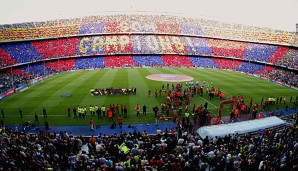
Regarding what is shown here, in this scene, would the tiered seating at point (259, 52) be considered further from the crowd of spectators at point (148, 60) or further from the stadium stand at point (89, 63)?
the stadium stand at point (89, 63)

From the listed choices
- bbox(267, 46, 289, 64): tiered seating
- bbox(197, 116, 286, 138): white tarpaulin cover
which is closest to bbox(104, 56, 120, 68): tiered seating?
bbox(267, 46, 289, 64): tiered seating

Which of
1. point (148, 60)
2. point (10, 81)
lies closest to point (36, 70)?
point (10, 81)

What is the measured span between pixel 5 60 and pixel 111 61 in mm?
25082

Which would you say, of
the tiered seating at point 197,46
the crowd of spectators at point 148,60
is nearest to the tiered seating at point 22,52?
the crowd of spectators at point 148,60

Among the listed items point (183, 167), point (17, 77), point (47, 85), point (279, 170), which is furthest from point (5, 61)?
Answer: point (279, 170)

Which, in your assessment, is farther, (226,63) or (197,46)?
(197,46)

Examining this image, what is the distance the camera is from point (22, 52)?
181 ft

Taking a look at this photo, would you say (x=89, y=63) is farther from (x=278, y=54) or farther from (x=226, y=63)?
(x=278, y=54)

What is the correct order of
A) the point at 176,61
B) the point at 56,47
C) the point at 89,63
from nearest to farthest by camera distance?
the point at 89,63, the point at 56,47, the point at 176,61

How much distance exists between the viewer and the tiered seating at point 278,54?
5769 centimetres

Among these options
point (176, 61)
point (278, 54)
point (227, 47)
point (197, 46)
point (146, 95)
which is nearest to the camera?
point (146, 95)

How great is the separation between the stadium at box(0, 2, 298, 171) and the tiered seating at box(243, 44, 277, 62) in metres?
0.26

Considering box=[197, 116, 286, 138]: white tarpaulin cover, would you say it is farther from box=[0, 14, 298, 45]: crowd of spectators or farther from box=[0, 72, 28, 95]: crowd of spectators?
box=[0, 14, 298, 45]: crowd of spectators

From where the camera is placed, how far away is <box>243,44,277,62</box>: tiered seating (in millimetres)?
60906
